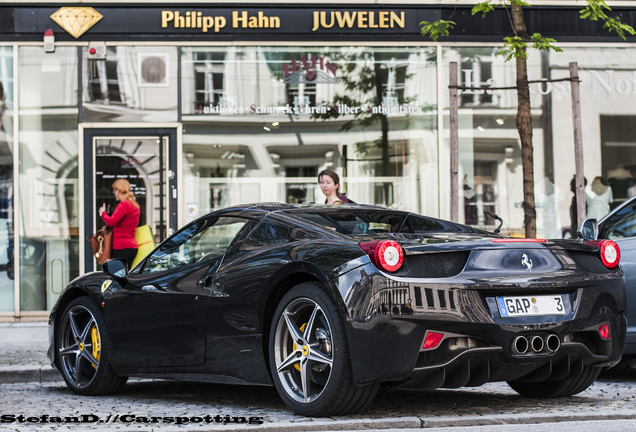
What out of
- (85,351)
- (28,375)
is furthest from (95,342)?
(28,375)

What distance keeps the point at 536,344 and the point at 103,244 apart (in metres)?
6.72

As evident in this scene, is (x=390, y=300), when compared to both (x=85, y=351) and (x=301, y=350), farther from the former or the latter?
(x=85, y=351)

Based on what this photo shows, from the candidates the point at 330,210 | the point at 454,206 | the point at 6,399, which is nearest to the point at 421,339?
the point at 330,210

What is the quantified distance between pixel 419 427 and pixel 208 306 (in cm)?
150

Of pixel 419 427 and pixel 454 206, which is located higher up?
pixel 454 206

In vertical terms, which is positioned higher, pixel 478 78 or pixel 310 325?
pixel 478 78

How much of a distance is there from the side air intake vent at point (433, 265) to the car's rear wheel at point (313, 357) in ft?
1.40

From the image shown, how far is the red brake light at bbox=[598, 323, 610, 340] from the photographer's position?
4.89 metres

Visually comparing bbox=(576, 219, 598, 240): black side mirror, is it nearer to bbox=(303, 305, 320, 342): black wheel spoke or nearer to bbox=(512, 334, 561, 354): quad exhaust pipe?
bbox=(512, 334, 561, 354): quad exhaust pipe

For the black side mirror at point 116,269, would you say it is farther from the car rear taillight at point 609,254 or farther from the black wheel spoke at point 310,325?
the car rear taillight at point 609,254

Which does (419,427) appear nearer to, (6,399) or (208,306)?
(208,306)

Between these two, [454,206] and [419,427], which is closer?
[419,427]

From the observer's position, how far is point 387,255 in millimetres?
4461

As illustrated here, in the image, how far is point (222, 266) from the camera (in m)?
5.43
